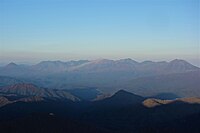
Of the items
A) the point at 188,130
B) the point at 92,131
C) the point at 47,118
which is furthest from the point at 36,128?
the point at 188,130

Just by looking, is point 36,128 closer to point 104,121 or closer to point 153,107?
point 104,121

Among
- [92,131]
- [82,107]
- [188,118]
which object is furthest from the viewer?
[82,107]

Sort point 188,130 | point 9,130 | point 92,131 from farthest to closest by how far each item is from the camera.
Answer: point 188,130 < point 92,131 < point 9,130

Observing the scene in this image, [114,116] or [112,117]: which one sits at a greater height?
[114,116]

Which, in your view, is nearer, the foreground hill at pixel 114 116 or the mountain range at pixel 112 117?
the mountain range at pixel 112 117

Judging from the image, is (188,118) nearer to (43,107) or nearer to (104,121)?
(104,121)

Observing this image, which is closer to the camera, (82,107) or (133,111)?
(133,111)

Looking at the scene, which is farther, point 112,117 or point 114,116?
point 114,116

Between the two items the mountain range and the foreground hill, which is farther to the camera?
the foreground hill

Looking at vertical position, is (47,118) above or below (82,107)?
above

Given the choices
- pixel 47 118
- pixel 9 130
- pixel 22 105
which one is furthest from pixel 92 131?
pixel 22 105
